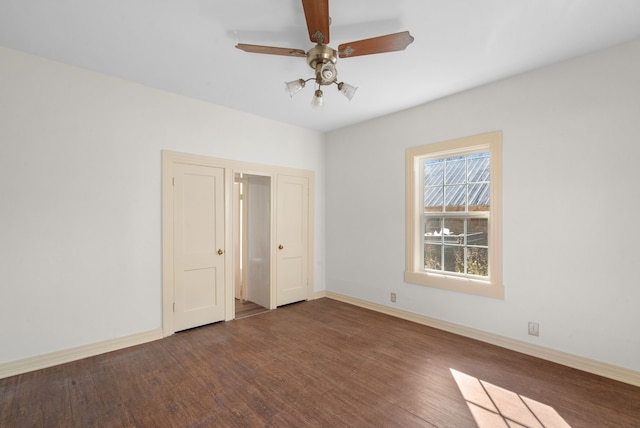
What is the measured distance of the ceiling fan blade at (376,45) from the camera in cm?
197

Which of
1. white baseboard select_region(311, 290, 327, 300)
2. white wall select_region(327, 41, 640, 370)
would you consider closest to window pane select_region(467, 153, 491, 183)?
white wall select_region(327, 41, 640, 370)

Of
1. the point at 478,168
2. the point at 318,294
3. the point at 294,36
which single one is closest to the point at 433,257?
the point at 478,168

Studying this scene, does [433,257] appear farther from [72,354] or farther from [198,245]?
[72,354]

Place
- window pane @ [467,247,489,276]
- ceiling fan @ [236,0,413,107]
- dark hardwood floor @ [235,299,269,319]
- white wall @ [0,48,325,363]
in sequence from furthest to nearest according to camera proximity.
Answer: dark hardwood floor @ [235,299,269,319] < window pane @ [467,247,489,276] < white wall @ [0,48,325,363] < ceiling fan @ [236,0,413,107]

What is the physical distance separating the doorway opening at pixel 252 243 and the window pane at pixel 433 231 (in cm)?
225

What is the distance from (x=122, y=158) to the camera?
10.4 ft

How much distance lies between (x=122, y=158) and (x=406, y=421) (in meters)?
3.54

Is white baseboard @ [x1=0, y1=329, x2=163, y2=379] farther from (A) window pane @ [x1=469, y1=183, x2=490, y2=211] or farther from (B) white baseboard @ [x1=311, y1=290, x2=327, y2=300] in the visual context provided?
(A) window pane @ [x1=469, y1=183, x2=490, y2=211]

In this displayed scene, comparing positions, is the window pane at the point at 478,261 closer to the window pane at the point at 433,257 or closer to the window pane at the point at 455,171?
the window pane at the point at 433,257

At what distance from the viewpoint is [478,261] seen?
3.47 meters

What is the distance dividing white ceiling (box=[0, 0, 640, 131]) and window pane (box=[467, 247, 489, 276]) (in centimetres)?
188

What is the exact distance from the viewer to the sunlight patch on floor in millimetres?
2006

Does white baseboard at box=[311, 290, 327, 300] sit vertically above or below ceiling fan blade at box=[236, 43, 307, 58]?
below

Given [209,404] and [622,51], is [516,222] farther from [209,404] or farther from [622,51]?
[209,404]
